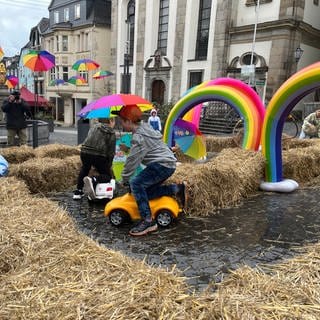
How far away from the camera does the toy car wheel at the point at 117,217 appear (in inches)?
182

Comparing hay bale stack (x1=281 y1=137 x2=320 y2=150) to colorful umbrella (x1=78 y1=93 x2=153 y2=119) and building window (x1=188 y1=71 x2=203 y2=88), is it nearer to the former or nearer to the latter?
colorful umbrella (x1=78 y1=93 x2=153 y2=119)

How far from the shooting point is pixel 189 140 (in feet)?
27.7

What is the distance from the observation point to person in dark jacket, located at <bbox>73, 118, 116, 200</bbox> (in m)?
5.51

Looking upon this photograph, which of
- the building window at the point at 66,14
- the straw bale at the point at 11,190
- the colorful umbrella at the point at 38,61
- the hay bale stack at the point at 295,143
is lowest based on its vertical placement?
the straw bale at the point at 11,190

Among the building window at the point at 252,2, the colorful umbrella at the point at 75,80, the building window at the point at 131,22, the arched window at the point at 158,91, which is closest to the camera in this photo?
Result: the building window at the point at 252,2

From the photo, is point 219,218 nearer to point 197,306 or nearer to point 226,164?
point 226,164

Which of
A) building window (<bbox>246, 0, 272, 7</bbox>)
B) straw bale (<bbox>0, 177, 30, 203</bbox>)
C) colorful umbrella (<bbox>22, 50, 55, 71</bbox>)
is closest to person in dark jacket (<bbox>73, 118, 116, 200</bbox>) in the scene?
straw bale (<bbox>0, 177, 30, 203</bbox>)

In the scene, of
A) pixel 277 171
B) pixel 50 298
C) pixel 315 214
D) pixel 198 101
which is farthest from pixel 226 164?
pixel 50 298

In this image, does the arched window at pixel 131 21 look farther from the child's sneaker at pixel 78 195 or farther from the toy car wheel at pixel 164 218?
the toy car wheel at pixel 164 218

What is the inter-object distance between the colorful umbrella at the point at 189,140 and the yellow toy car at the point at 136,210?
12.6ft

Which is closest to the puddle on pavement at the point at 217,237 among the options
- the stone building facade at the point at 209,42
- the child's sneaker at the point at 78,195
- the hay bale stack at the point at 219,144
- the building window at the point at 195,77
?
the child's sneaker at the point at 78,195

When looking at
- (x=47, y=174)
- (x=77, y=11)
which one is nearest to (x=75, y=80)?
(x=77, y=11)

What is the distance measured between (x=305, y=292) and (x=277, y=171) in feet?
16.0

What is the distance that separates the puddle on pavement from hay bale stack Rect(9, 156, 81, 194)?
2.34ft
